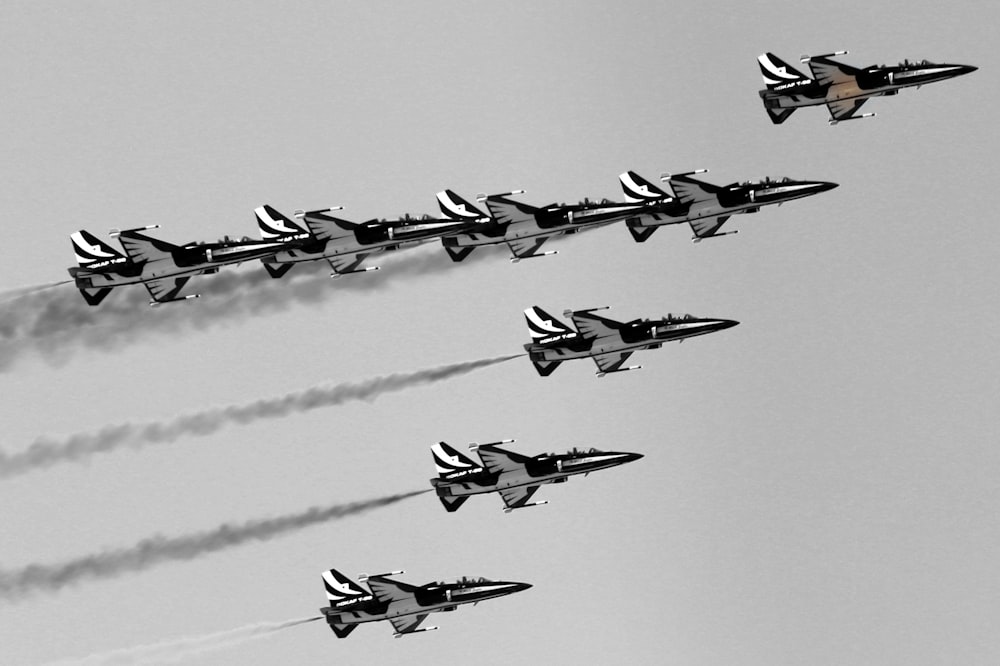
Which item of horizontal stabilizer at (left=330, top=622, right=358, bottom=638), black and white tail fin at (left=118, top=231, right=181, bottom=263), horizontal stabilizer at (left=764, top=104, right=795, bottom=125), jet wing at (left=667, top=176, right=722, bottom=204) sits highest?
black and white tail fin at (left=118, top=231, right=181, bottom=263)

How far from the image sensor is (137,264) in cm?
10681

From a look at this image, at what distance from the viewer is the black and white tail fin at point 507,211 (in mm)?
111562

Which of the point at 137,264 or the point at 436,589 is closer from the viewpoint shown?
the point at 137,264

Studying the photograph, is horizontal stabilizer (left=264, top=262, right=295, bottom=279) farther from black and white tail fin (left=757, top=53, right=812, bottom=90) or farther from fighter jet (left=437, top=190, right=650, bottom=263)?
black and white tail fin (left=757, top=53, right=812, bottom=90)

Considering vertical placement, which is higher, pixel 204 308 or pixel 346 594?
pixel 204 308

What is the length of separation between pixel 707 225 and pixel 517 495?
19740 millimetres

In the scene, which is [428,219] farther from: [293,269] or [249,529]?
[249,529]

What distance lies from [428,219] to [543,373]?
44.8 ft

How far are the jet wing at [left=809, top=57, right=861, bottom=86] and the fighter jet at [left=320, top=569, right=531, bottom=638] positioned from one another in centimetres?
3421

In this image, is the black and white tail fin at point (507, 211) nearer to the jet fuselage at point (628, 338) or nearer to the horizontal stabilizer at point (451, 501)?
the jet fuselage at point (628, 338)

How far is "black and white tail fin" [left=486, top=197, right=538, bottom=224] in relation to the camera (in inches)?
4392

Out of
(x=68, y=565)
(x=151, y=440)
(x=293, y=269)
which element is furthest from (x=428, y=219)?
(x=68, y=565)

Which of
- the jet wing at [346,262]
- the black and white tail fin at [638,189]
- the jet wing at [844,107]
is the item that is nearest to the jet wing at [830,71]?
the jet wing at [844,107]

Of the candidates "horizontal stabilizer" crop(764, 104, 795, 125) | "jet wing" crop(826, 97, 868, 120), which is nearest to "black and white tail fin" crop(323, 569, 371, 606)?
"horizontal stabilizer" crop(764, 104, 795, 125)
